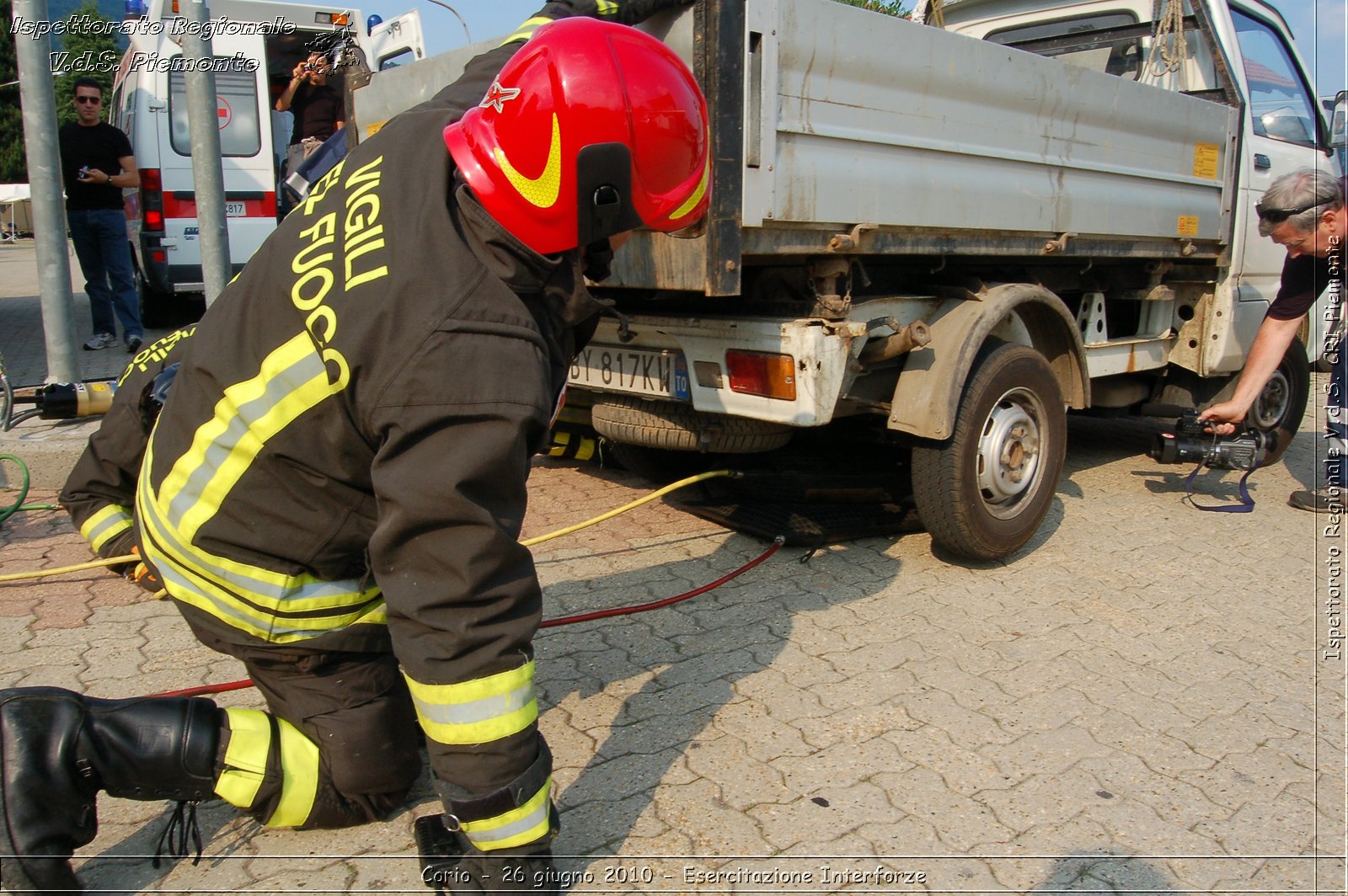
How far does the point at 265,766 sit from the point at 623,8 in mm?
2216

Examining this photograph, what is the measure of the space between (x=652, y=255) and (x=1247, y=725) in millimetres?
2204

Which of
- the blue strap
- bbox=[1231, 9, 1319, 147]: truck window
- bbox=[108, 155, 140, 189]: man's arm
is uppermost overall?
bbox=[1231, 9, 1319, 147]: truck window

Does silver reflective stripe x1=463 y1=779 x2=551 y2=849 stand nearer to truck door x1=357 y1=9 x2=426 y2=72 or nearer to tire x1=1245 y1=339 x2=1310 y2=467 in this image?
tire x1=1245 y1=339 x2=1310 y2=467

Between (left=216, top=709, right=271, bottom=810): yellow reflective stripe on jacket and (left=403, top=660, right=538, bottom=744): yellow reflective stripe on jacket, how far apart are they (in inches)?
23.2

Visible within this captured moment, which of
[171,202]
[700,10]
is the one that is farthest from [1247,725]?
[171,202]

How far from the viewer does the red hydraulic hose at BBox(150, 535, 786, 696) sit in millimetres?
2717

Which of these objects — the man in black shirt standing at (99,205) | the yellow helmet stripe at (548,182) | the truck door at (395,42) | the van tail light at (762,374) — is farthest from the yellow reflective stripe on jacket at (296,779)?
the truck door at (395,42)

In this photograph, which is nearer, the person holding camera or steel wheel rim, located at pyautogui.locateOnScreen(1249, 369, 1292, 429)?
steel wheel rim, located at pyautogui.locateOnScreen(1249, 369, 1292, 429)

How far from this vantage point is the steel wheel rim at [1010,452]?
379 centimetres

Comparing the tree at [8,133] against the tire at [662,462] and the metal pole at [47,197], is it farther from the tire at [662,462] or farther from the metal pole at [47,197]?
the tire at [662,462]

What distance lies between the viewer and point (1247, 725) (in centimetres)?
279

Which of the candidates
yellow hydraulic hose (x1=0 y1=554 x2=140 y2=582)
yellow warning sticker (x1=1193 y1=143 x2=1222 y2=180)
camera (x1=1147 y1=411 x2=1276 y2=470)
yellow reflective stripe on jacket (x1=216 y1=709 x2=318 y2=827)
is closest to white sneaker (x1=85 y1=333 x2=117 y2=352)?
yellow hydraulic hose (x1=0 y1=554 x2=140 y2=582)

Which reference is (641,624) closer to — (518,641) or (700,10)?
(518,641)

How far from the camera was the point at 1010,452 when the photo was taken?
3877 mm
